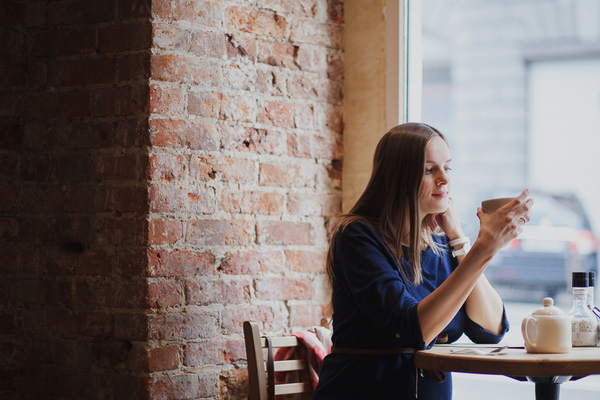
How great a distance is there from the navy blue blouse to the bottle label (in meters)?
0.34

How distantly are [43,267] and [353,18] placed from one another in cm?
144

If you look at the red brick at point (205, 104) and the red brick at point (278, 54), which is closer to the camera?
the red brick at point (205, 104)

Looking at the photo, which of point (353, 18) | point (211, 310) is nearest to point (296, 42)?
point (353, 18)

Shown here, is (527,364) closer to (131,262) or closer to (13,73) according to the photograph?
(131,262)

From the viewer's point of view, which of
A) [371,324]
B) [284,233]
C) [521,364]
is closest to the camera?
[521,364]

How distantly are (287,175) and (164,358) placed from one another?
0.75 m

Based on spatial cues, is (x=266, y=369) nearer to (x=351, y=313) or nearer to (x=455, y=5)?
(x=351, y=313)

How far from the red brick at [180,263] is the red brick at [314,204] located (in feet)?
1.29

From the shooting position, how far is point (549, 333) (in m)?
1.62

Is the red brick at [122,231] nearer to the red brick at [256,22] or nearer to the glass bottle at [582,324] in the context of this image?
the red brick at [256,22]

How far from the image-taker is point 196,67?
2.16 meters

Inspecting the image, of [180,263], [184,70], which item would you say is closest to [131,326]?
[180,263]

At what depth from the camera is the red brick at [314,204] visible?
2.42 metres

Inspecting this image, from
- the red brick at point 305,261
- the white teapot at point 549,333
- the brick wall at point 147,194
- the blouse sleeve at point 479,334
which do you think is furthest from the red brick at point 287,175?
the white teapot at point 549,333
